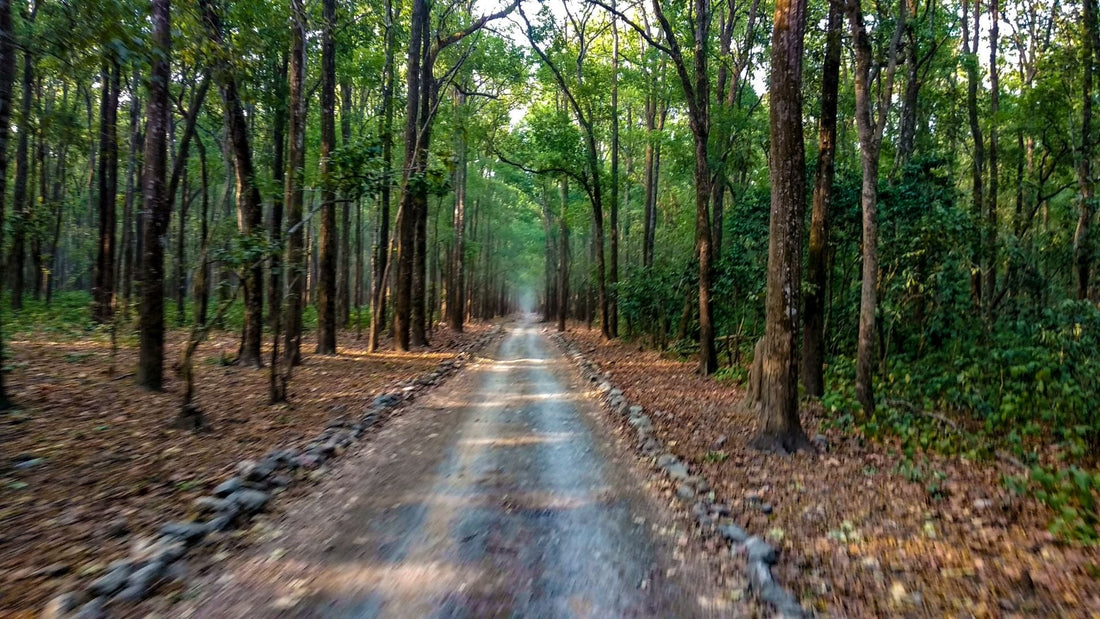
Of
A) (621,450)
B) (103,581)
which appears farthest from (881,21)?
(103,581)

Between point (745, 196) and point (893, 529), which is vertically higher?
point (745, 196)

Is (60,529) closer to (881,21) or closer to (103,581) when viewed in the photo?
(103,581)

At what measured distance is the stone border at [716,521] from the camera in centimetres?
375

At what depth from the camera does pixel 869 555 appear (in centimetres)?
432

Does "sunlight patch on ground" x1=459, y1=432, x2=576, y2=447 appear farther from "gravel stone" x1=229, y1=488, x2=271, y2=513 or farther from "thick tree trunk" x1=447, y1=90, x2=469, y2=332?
"thick tree trunk" x1=447, y1=90, x2=469, y2=332

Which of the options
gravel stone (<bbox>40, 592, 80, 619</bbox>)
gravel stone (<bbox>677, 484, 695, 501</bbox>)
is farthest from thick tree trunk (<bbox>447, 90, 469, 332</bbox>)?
gravel stone (<bbox>40, 592, 80, 619</bbox>)

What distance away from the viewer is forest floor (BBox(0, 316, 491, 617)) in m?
4.23

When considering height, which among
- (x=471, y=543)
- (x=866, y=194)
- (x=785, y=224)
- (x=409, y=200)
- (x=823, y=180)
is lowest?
(x=471, y=543)

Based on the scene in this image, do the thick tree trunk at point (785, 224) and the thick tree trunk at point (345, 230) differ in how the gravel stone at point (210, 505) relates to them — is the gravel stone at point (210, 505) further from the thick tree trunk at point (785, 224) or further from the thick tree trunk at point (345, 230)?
the thick tree trunk at point (345, 230)

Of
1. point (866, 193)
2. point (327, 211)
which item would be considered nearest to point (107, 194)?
point (327, 211)

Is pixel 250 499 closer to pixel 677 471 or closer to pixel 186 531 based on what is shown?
pixel 186 531

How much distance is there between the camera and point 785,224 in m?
6.97

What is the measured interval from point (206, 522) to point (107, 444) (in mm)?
3070

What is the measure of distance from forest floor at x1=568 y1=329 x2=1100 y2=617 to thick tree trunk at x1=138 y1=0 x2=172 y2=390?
25.7 ft
